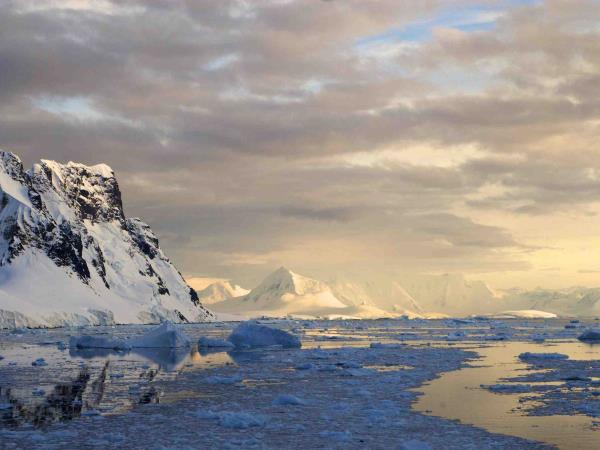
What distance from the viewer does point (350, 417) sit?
72.2 feet

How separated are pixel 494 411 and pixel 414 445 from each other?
22.1 ft

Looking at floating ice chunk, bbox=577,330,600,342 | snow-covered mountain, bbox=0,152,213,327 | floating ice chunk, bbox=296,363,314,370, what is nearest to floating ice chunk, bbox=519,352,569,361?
floating ice chunk, bbox=296,363,314,370

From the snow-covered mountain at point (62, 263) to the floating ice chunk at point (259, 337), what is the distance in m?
63.9

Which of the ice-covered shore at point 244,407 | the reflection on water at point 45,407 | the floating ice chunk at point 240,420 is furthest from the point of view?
the reflection on water at point 45,407

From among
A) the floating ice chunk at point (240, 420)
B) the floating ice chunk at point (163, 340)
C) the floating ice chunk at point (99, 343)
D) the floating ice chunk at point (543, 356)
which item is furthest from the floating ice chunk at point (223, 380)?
the floating ice chunk at point (163, 340)

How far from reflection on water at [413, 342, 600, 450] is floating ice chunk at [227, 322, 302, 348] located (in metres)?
25.4

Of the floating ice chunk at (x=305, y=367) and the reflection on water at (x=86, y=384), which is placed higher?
the floating ice chunk at (x=305, y=367)

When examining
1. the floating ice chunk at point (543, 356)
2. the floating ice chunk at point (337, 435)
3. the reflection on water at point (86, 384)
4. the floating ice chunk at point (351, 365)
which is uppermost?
the floating ice chunk at point (543, 356)

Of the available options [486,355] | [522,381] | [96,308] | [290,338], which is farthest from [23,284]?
[522,381]

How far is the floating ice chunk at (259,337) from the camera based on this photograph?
197 ft

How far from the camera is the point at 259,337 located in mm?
61531

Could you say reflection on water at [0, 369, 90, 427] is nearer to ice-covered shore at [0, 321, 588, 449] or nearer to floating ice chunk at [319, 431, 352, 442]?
ice-covered shore at [0, 321, 588, 449]

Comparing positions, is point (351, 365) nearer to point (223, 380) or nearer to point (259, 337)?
point (223, 380)

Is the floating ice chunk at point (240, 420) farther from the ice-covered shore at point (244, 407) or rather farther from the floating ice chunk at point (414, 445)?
the floating ice chunk at point (414, 445)
